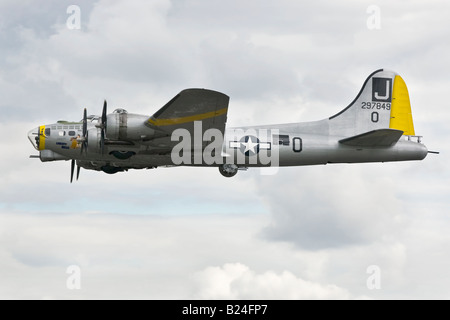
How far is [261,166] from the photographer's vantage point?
107ft

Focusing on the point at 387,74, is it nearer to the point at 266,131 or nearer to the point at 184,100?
the point at 266,131

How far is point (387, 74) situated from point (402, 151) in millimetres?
4432

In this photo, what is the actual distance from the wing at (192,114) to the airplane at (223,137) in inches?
1.4

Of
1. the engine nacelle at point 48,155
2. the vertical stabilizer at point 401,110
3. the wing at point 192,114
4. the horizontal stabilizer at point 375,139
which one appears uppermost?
the vertical stabilizer at point 401,110

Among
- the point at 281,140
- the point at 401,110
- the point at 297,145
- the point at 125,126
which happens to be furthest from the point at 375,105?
the point at 125,126

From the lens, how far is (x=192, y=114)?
94.9ft

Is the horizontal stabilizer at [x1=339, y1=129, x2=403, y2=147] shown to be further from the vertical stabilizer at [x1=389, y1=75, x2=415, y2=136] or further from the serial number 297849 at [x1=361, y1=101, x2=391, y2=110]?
the serial number 297849 at [x1=361, y1=101, x2=391, y2=110]

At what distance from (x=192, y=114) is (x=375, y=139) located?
8.56 m

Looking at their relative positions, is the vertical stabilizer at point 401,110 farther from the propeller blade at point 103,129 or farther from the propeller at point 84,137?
the propeller at point 84,137

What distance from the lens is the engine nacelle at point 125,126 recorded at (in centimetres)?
2927

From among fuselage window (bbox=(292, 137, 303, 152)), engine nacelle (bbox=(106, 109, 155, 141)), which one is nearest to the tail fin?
fuselage window (bbox=(292, 137, 303, 152))

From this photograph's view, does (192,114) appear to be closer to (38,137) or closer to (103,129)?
(103,129)

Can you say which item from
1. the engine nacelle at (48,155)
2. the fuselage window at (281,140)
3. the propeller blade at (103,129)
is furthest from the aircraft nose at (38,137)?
the fuselage window at (281,140)

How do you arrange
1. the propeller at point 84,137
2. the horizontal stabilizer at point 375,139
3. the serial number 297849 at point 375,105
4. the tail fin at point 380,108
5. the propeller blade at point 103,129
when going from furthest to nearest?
the serial number 297849 at point 375,105 < the tail fin at point 380,108 < the horizontal stabilizer at point 375,139 < the propeller at point 84,137 < the propeller blade at point 103,129
